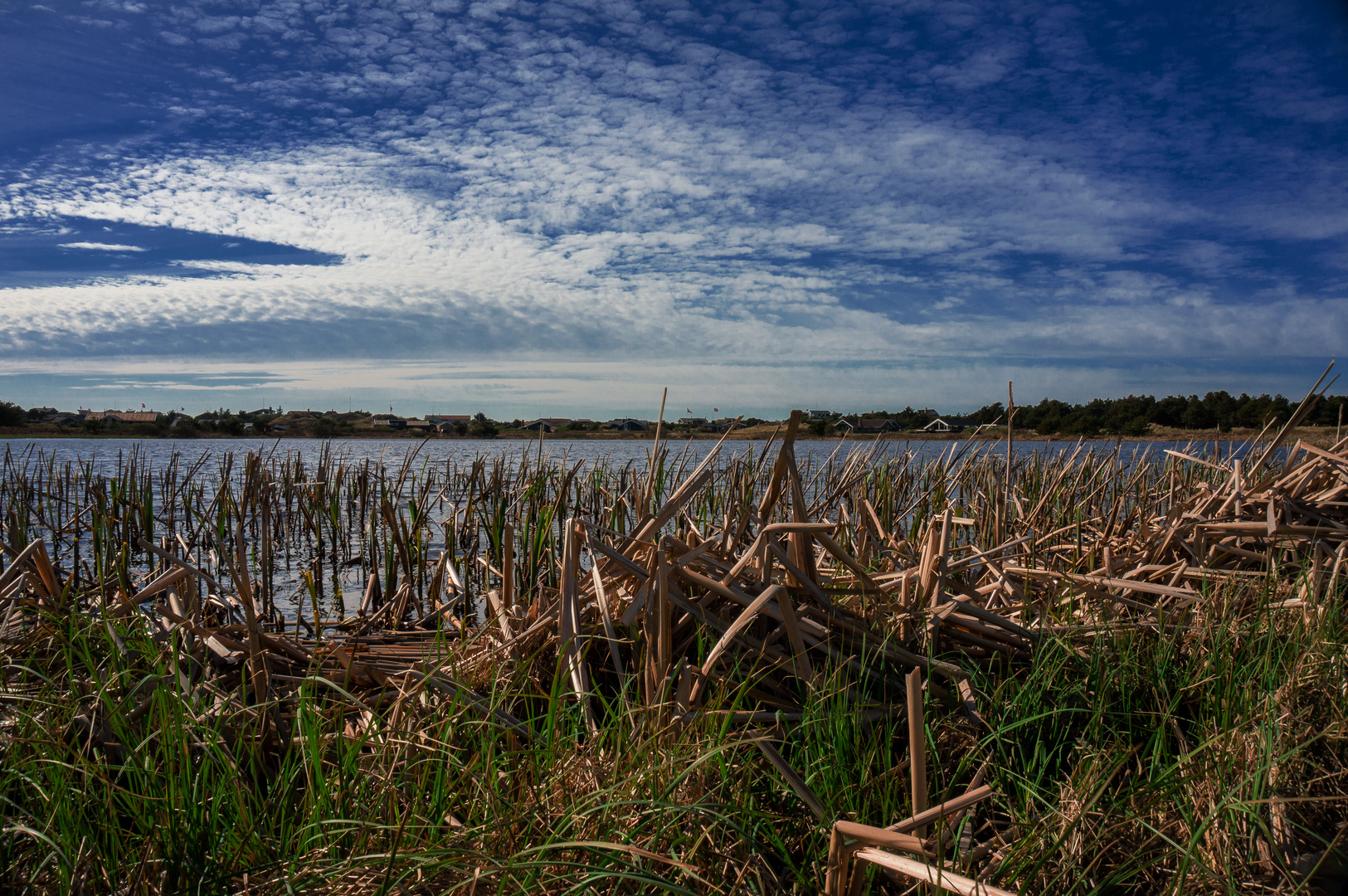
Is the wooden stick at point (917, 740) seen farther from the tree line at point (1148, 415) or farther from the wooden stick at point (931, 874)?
the tree line at point (1148, 415)

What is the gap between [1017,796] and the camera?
2.11 meters

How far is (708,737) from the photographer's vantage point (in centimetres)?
196

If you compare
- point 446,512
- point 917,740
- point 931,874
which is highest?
point 917,740

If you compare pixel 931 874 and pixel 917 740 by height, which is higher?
pixel 917 740

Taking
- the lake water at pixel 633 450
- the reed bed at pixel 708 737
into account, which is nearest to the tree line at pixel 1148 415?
the lake water at pixel 633 450

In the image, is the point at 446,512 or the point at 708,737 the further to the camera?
the point at 446,512

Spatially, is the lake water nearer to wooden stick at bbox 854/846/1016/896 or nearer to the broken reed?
the broken reed

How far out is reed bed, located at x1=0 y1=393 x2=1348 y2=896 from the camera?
1685 millimetres

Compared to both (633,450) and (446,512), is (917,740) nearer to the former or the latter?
(446,512)

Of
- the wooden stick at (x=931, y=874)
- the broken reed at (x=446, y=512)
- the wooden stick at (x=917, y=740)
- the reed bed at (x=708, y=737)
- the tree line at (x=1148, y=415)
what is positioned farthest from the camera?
the tree line at (x=1148, y=415)

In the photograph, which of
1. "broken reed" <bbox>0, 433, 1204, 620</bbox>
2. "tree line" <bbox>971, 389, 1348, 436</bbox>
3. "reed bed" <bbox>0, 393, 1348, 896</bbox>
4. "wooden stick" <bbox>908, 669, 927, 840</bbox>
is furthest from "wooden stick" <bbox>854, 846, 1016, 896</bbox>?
"tree line" <bbox>971, 389, 1348, 436</bbox>

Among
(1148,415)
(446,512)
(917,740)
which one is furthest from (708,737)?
(1148,415)

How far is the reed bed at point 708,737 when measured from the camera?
66.3 inches

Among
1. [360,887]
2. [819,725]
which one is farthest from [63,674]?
[819,725]
